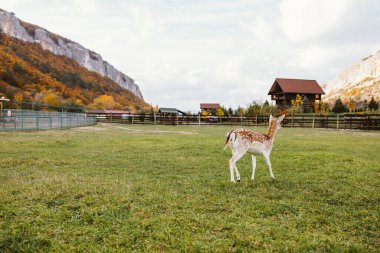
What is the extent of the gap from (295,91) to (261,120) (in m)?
32.4

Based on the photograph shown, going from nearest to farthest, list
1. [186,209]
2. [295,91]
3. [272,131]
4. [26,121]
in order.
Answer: [186,209] → [272,131] → [26,121] → [295,91]

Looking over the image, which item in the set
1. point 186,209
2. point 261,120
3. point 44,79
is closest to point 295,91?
point 261,120

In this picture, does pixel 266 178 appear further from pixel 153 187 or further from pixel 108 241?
pixel 108 241

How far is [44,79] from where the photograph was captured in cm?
8288

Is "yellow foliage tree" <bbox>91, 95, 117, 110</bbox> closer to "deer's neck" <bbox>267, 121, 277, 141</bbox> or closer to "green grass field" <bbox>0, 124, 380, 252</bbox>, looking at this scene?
"green grass field" <bbox>0, 124, 380, 252</bbox>

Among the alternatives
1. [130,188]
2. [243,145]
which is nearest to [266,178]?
[243,145]

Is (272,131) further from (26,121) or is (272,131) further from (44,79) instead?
(44,79)

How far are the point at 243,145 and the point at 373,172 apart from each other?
194 inches

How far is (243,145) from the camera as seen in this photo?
794cm

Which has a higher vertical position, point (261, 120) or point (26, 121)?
point (26, 121)

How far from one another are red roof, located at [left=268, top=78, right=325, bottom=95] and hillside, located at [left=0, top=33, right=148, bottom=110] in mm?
52211

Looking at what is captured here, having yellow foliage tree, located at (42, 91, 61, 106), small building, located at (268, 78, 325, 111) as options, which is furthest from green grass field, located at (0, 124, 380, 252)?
small building, located at (268, 78, 325, 111)

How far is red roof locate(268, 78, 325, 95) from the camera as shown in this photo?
7862 cm

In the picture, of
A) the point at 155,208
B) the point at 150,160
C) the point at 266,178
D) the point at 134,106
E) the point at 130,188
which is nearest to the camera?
the point at 155,208
